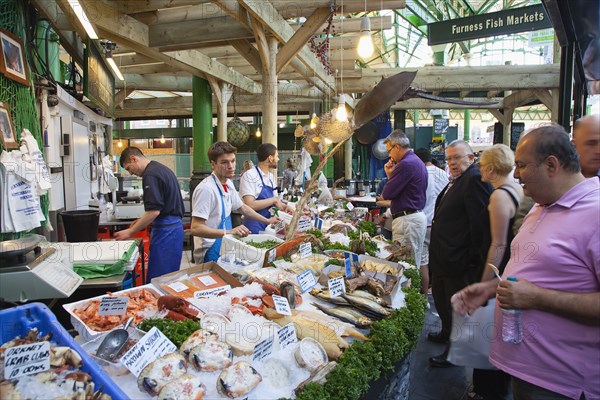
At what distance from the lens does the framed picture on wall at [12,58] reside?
12.6ft

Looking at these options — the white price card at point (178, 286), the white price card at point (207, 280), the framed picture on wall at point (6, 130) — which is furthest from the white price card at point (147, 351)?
the framed picture on wall at point (6, 130)

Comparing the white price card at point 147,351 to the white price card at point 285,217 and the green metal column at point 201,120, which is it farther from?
the green metal column at point 201,120

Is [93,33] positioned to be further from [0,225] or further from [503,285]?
[503,285]

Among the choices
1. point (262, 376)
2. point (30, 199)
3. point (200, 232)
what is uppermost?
point (30, 199)

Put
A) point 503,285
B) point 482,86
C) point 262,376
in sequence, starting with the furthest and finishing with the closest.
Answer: point 482,86, point 503,285, point 262,376

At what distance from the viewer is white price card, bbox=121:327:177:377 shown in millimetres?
1566

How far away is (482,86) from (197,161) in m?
7.58

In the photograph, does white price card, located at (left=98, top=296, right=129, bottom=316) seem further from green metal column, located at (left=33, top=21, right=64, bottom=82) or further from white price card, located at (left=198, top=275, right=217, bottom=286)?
green metal column, located at (left=33, top=21, right=64, bottom=82)

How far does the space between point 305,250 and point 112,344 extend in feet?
6.15

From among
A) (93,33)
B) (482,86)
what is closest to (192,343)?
(93,33)

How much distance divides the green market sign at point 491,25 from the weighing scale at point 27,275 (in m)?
6.75

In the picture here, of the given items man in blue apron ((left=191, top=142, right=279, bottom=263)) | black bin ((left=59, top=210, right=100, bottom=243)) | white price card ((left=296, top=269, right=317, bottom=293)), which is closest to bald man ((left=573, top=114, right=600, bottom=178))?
white price card ((left=296, top=269, right=317, bottom=293))

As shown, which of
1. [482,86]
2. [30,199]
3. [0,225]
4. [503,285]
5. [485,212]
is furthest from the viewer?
[482,86]

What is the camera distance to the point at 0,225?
12.3 feet
